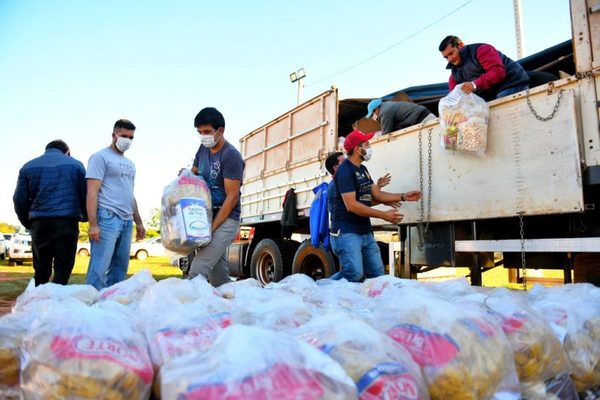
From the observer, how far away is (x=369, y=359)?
103cm

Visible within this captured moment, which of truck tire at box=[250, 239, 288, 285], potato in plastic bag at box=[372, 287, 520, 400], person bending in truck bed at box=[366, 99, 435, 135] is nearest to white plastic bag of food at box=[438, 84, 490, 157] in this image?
person bending in truck bed at box=[366, 99, 435, 135]

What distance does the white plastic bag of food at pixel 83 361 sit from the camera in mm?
958

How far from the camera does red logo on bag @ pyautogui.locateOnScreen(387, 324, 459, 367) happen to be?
1.14 metres

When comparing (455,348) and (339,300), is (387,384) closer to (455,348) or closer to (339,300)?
(455,348)

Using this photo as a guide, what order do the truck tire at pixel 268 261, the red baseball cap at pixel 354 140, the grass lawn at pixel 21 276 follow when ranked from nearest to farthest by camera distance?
the red baseball cap at pixel 354 140 → the truck tire at pixel 268 261 → the grass lawn at pixel 21 276

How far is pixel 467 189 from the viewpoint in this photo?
3.92 metres

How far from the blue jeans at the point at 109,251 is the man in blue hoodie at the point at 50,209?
321mm

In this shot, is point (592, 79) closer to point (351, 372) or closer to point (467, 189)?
point (467, 189)

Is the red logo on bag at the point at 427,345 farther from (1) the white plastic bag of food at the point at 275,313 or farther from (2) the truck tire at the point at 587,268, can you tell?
(2) the truck tire at the point at 587,268

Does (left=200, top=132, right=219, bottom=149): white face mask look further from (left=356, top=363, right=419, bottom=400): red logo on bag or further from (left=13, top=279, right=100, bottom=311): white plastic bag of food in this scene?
(left=356, top=363, right=419, bottom=400): red logo on bag

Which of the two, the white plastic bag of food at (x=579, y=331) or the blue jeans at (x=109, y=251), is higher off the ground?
the blue jeans at (x=109, y=251)

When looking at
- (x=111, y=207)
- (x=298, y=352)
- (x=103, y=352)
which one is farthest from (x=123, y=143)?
(x=298, y=352)

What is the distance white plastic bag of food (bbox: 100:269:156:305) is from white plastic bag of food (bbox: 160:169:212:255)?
408mm

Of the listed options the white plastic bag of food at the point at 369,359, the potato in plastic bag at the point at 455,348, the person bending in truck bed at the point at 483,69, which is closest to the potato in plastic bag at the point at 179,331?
the white plastic bag of food at the point at 369,359
